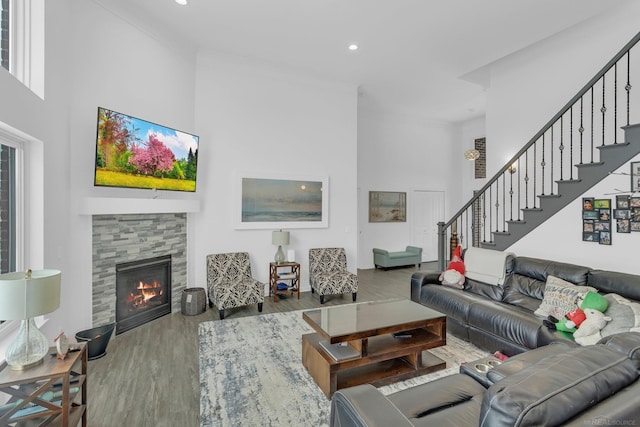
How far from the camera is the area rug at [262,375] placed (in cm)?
227

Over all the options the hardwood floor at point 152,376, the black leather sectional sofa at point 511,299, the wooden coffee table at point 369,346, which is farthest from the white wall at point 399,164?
the wooden coffee table at point 369,346

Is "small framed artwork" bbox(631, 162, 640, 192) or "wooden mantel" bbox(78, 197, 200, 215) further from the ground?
"small framed artwork" bbox(631, 162, 640, 192)

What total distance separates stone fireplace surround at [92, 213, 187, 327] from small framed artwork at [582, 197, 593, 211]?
5.24 metres

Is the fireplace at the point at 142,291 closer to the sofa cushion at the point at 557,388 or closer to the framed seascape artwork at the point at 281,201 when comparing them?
the framed seascape artwork at the point at 281,201

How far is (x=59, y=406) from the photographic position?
5.76 feet

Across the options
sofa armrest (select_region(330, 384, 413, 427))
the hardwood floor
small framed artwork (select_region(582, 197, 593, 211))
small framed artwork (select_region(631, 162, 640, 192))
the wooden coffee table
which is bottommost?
the hardwood floor

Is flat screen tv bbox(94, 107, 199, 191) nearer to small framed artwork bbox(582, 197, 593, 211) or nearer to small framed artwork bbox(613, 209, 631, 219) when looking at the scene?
small framed artwork bbox(582, 197, 593, 211)

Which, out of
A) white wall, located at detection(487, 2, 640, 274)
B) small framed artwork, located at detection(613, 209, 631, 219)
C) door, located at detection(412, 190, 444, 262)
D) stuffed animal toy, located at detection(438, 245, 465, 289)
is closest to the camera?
small framed artwork, located at detection(613, 209, 631, 219)

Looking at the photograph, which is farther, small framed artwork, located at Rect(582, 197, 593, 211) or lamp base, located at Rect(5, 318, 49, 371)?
small framed artwork, located at Rect(582, 197, 593, 211)

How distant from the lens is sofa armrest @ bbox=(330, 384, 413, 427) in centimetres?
127

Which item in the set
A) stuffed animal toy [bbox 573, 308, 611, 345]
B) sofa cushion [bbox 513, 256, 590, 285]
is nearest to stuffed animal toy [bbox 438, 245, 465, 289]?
sofa cushion [bbox 513, 256, 590, 285]

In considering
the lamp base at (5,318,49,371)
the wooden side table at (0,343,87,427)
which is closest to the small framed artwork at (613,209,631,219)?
the wooden side table at (0,343,87,427)

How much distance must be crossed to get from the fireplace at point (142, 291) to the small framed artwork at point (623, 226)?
5.52 metres

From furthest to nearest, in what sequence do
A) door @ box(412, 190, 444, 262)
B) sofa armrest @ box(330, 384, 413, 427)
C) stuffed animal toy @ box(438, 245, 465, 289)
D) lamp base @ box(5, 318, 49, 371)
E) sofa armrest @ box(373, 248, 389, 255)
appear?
door @ box(412, 190, 444, 262)
sofa armrest @ box(373, 248, 389, 255)
stuffed animal toy @ box(438, 245, 465, 289)
lamp base @ box(5, 318, 49, 371)
sofa armrest @ box(330, 384, 413, 427)
